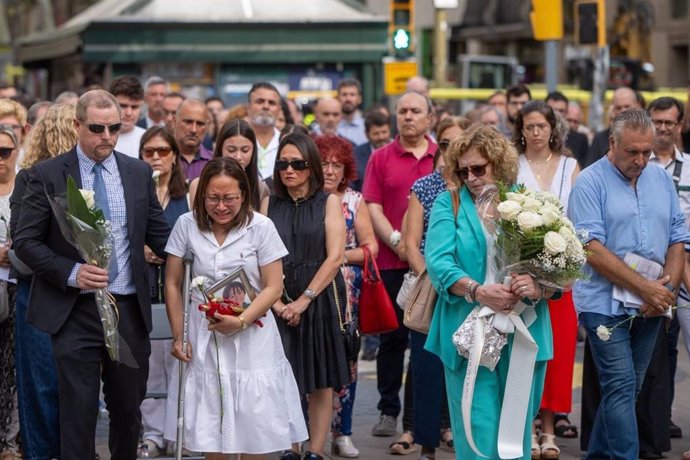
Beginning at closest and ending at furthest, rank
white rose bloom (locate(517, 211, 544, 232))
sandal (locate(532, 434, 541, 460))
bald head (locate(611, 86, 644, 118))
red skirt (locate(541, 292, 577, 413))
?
white rose bloom (locate(517, 211, 544, 232))
red skirt (locate(541, 292, 577, 413))
sandal (locate(532, 434, 541, 460))
bald head (locate(611, 86, 644, 118))

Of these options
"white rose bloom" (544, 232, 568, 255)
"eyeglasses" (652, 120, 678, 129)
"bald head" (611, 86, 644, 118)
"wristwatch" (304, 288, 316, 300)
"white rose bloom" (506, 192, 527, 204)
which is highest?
"bald head" (611, 86, 644, 118)

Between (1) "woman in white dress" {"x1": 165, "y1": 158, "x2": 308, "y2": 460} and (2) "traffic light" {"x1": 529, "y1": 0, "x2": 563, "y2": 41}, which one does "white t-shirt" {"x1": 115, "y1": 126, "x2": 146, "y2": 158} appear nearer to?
(1) "woman in white dress" {"x1": 165, "y1": 158, "x2": 308, "y2": 460}

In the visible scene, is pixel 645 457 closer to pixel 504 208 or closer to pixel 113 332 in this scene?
pixel 504 208

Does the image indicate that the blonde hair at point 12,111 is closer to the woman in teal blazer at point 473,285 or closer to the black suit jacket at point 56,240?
the black suit jacket at point 56,240

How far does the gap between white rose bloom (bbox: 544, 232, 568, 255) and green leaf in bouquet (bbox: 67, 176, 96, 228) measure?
7.05ft

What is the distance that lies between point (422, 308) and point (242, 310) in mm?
1025

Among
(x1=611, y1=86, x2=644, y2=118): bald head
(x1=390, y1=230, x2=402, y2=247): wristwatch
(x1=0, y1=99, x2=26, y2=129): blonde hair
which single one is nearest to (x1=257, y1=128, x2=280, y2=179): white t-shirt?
(x1=390, y1=230, x2=402, y2=247): wristwatch

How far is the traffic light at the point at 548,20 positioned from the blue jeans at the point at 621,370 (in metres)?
10.9

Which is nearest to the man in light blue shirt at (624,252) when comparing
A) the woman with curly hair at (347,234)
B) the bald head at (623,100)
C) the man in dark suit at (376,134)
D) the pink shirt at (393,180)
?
the woman with curly hair at (347,234)

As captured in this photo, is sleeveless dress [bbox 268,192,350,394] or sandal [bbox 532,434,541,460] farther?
sandal [bbox 532,434,541,460]

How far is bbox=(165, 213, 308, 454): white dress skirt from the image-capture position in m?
7.26

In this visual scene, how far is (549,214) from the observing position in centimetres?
672

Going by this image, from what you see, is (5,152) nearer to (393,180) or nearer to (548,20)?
(393,180)

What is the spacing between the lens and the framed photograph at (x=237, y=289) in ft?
24.0
